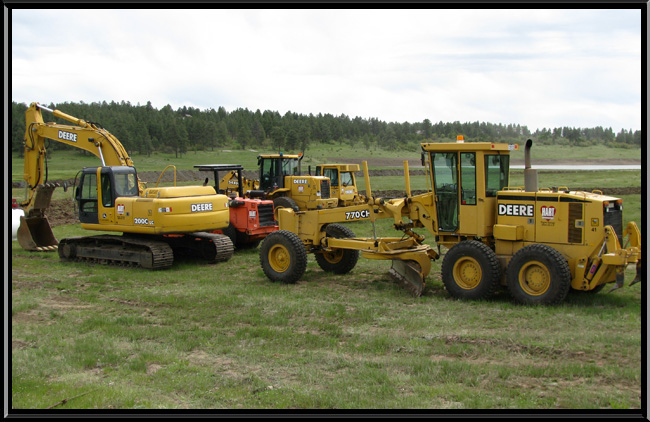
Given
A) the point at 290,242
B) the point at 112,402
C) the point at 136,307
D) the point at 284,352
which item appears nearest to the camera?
the point at 112,402

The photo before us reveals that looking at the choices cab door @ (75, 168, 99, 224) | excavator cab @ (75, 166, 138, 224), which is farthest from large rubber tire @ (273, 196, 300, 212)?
cab door @ (75, 168, 99, 224)

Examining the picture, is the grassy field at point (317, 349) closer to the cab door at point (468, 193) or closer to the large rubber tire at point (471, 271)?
the large rubber tire at point (471, 271)

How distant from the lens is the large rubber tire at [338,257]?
1520 centimetres

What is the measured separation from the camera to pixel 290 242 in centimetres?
1409

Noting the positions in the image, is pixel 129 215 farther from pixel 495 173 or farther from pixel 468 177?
pixel 495 173

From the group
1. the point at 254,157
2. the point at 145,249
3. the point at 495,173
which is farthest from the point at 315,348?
the point at 254,157

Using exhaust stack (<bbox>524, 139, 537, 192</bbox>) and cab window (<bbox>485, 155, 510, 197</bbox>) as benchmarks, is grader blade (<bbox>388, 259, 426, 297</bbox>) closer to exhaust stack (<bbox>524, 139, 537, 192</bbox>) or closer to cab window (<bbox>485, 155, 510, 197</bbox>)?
cab window (<bbox>485, 155, 510, 197</bbox>)

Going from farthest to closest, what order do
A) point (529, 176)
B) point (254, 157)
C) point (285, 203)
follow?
point (254, 157)
point (285, 203)
point (529, 176)

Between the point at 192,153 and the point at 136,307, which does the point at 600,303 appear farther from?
the point at 192,153

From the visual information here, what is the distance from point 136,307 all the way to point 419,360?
614 cm

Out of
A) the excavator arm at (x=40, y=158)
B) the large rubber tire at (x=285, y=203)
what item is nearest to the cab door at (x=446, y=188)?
the excavator arm at (x=40, y=158)

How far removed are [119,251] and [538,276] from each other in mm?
10698

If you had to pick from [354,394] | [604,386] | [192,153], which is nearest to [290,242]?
[354,394]

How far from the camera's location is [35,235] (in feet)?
64.7
